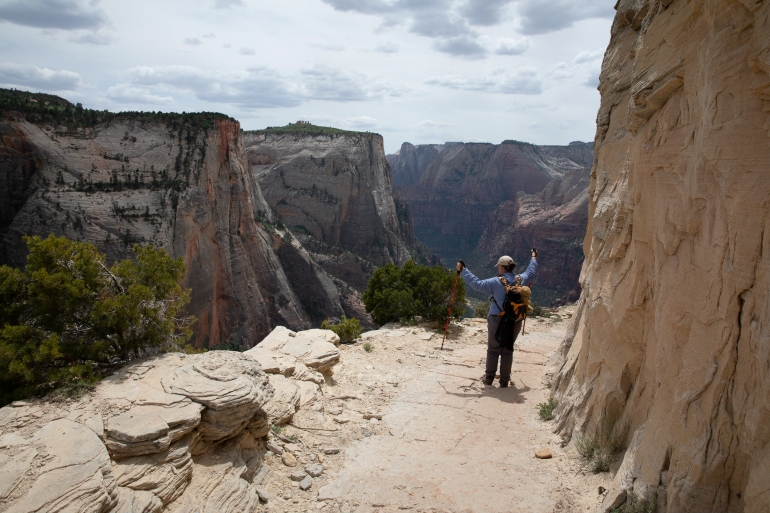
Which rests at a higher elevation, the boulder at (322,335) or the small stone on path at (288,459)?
the boulder at (322,335)

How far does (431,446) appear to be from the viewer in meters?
6.79

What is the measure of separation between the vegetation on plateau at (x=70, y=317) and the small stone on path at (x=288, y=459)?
93.5 inches

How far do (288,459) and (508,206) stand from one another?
119m

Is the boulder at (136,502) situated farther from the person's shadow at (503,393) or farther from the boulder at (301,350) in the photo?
the person's shadow at (503,393)

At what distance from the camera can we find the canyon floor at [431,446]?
5469 millimetres

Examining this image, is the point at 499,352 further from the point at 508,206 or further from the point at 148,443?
the point at 508,206

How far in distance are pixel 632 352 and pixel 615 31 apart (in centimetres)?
580

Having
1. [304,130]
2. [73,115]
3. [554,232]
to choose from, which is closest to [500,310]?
[73,115]

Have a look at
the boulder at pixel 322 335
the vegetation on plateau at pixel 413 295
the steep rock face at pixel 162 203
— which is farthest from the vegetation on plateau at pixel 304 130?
the boulder at pixel 322 335


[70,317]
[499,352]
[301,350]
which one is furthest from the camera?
[301,350]

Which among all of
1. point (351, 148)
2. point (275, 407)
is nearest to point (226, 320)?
point (275, 407)

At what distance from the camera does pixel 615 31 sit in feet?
27.3

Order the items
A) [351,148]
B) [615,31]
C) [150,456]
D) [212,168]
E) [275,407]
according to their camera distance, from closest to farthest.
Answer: [150,456]
[275,407]
[615,31]
[212,168]
[351,148]

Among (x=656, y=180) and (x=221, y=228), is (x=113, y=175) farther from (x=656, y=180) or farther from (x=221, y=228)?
(x=656, y=180)
